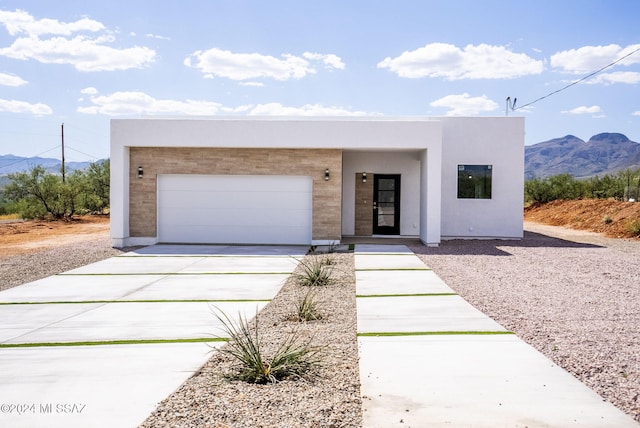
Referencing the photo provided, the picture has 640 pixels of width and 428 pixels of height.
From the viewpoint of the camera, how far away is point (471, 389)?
→ 446 cm

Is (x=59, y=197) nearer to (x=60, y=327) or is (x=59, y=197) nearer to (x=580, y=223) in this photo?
(x=60, y=327)

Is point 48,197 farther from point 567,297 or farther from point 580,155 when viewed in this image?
point 580,155

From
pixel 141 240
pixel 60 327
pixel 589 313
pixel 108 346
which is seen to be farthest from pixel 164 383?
pixel 141 240

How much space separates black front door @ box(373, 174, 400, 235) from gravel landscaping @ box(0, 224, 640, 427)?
4401mm

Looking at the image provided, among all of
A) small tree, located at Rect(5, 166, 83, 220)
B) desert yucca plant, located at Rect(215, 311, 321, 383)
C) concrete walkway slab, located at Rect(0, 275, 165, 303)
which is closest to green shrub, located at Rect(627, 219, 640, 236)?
concrete walkway slab, located at Rect(0, 275, 165, 303)

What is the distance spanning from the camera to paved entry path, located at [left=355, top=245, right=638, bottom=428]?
12.9ft

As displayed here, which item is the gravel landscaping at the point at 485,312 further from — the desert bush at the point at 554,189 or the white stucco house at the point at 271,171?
the desert bush at the point at 554,189

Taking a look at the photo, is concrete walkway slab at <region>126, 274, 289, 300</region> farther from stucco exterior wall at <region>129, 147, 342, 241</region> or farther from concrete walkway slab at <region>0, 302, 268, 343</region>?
stucco exterior wall at <region>129, 147, 342, 241</region>

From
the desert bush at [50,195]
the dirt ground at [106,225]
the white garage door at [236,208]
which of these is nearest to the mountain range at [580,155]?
the dirt ground at [106,225]

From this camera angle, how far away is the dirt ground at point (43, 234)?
16.0m

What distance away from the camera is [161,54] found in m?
20.2

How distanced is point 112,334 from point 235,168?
10104 millimetres

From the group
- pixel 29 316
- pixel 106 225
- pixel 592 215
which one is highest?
pixel 592 215

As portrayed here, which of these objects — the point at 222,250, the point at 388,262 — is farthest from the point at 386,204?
A: the point at 388,262
